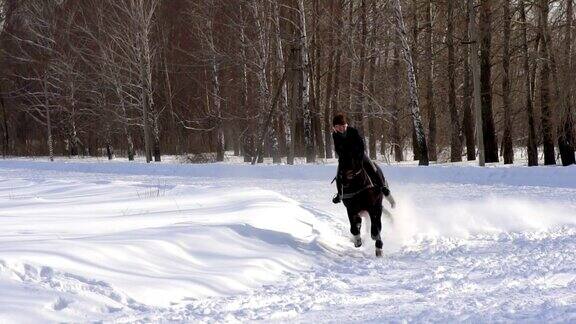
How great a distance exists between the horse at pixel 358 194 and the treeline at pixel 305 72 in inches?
534

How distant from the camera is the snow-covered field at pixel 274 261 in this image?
493cm

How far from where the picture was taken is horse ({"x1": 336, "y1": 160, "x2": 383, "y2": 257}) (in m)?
8.21

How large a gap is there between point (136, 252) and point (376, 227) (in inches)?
130

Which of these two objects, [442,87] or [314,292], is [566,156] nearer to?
[442,87]

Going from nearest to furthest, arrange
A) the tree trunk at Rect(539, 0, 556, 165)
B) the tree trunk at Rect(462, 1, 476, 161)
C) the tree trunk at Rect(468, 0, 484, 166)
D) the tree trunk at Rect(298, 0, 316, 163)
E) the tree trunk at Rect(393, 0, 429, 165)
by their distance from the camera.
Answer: the tree trunk at Rect(468, 0, 484, 166), the tree trunk at Rect(539, 0, 556, 165), the tree trunk at Rect(393, 0, 429, 165), the tree trunk at Rect(462, 1, 476, 161), the tree trunk at Rect(298, 0, 316, 163)

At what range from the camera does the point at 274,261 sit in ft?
23.5

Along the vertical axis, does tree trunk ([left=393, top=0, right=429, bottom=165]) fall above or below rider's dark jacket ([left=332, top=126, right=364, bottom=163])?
above

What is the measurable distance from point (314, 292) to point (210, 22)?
101ft

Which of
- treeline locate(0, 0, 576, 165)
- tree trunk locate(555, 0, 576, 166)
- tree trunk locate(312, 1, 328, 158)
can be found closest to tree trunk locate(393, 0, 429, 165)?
treeline locate(0, 0, 576, 165)

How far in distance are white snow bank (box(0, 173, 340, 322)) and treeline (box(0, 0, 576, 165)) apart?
13.9 meters

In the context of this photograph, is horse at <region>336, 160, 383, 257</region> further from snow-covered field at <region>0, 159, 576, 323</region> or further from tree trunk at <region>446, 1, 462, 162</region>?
tree trunk at <region>446, 1, 462, 162</region>

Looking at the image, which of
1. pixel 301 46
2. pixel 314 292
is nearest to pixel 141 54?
pixel 301 46

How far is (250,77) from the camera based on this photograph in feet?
115

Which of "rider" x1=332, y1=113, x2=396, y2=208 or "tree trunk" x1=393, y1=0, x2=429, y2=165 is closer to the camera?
"rider" x1=332, y1=113, x2=396, y2=208
